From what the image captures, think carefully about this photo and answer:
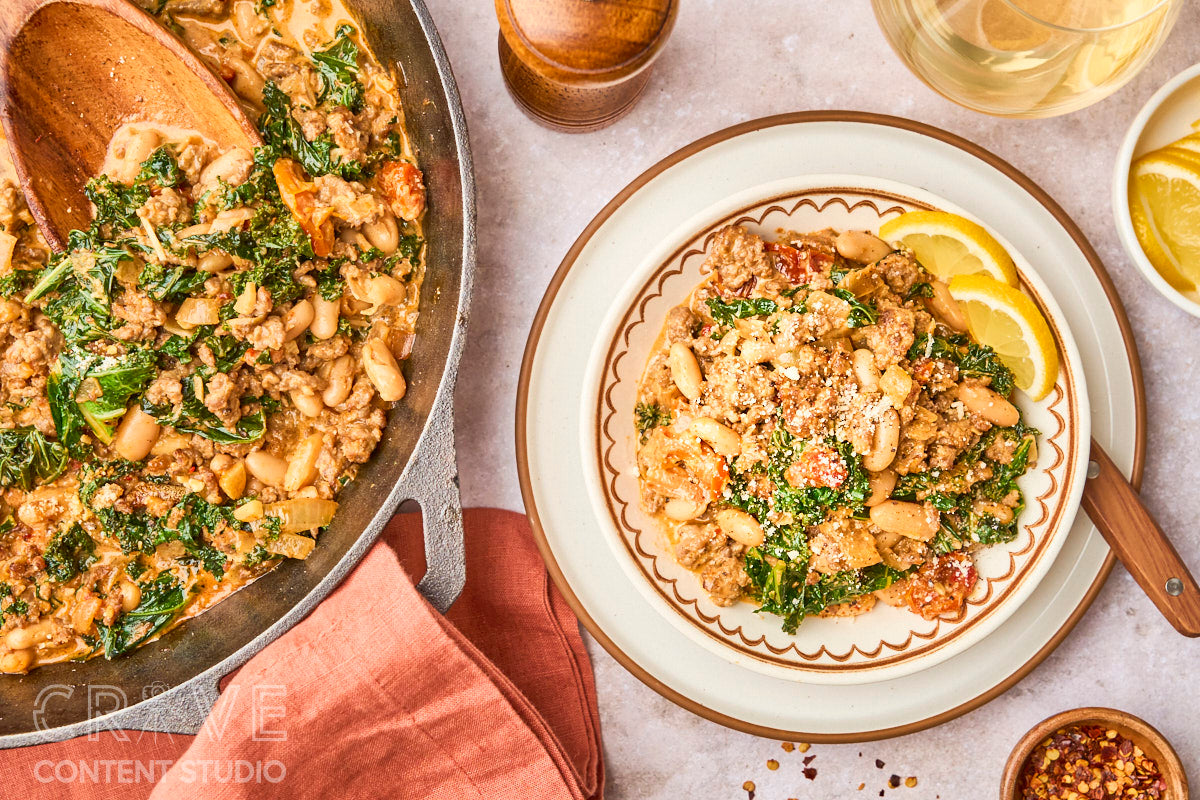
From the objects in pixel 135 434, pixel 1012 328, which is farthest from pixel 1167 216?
pixel 135 434

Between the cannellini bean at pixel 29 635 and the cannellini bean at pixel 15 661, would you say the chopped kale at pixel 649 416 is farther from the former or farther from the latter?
the cannellini bean at pixel 15 661

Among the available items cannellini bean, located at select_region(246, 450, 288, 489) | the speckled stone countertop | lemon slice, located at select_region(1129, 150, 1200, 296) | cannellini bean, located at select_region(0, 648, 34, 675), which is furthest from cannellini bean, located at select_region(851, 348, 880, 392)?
cannellini bean, located at select_region(0, 648, 34, 675)

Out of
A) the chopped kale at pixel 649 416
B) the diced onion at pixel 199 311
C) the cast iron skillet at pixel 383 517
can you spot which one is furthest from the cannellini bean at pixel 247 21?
Answer: the chopped kale at pixel 649 416

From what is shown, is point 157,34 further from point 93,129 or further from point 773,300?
point 773,300

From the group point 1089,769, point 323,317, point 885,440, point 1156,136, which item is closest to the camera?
point 885,440

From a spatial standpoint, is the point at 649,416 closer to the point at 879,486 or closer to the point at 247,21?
the point at 879,486

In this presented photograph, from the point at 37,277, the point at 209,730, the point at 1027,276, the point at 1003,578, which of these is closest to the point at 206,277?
the point at 37,277

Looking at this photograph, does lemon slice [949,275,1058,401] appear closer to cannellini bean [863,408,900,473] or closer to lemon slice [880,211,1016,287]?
lemon slice [880,211,1016,287]
